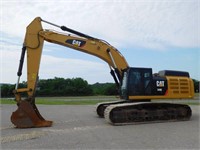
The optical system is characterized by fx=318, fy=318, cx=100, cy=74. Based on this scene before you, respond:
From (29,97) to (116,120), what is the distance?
3.67 metres

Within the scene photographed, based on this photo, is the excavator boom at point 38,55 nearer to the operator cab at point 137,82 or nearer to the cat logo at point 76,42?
the cat logo at point 76,42

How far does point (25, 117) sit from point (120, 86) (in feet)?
16.3

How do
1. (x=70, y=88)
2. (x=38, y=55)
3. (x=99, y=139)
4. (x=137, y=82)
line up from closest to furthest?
(x=99, y=139) < (x=38, y=55) < (x=137, y=82) < (x=70, y=88)

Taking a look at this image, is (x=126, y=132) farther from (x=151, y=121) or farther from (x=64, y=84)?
(x=64, y=84)

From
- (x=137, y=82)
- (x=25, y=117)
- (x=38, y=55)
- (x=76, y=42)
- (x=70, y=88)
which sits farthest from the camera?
(x=70, y=88)

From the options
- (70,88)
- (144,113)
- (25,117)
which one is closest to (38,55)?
(25,117)

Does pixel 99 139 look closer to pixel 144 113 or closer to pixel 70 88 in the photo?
pixel 144 113

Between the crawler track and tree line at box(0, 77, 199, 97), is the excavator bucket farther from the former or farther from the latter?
tree line at box(0, 77, 199, 97)

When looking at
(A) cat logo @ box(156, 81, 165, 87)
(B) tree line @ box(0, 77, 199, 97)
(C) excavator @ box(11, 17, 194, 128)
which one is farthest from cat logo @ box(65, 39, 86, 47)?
(B) tree line @ box(0, 77, 199, 97)

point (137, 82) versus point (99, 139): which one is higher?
point (137, 82)

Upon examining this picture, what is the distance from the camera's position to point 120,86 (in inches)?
600

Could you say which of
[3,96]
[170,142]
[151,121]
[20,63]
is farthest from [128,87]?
[3,96]

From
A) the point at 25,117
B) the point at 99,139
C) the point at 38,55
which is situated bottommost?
the point at 99,139

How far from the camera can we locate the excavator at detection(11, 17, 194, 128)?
12.9m
